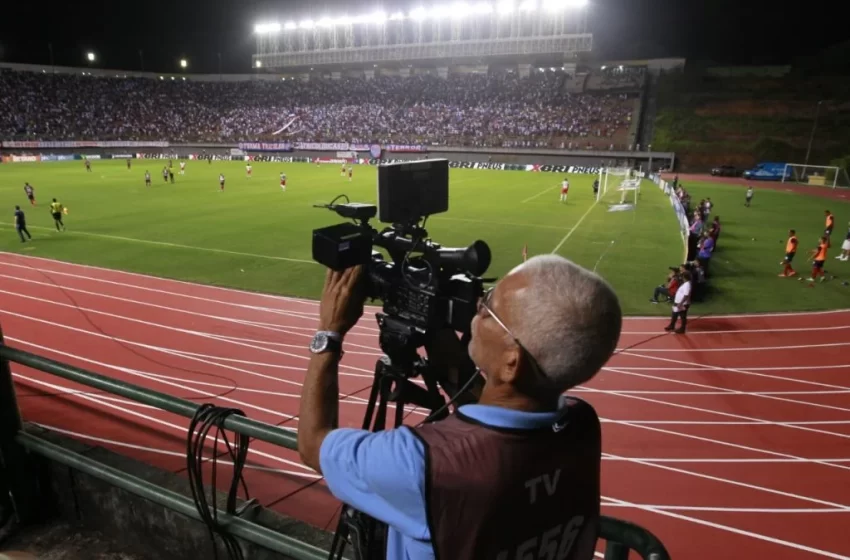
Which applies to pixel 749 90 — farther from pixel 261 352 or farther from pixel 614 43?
pixel 261 352

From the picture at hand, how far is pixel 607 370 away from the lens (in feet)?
32.0

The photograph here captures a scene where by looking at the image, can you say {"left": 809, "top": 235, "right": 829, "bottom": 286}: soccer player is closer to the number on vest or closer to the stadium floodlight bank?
the number on vest

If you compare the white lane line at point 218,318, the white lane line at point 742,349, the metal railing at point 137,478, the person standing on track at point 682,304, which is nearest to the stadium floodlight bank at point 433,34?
the person standing on track at point 682,304

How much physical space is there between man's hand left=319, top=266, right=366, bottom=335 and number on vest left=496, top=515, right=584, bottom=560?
2.79 ft

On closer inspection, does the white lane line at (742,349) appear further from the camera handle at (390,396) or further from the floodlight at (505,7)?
the floodlight at (505,7)

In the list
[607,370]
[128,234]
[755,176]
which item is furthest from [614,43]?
[607,370]

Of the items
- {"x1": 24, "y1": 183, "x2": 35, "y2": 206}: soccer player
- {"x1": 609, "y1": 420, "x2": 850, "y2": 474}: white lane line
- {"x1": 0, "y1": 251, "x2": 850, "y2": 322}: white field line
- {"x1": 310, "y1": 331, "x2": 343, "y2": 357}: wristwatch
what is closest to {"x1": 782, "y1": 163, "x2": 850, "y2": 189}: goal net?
{"x1": 0, "y1": 251, "x2": 850, "y2": 322}: white field line

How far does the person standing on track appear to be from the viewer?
437 inches

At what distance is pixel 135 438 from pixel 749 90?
65175 millimetres

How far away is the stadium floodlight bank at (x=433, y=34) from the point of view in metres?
65.2

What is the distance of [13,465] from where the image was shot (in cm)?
344

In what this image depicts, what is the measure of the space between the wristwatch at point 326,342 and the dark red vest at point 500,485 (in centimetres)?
48

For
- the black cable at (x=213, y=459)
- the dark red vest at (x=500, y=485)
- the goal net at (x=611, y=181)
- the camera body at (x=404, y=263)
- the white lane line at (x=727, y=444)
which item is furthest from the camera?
the goal net at (x=611, y=181)

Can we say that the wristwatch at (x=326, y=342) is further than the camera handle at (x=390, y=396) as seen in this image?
No
